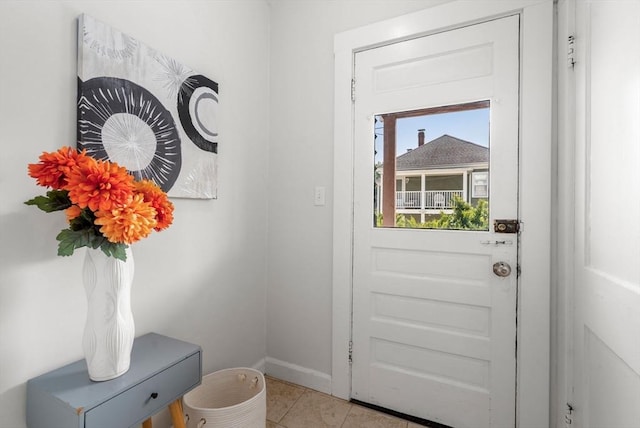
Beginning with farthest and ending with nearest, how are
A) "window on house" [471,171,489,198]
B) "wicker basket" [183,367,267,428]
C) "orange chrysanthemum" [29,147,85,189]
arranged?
"window on house" [471,171,489,198] < "wicker basket" [183,367,267,428] < "orange chrysanthemum" [29,147,85,189]

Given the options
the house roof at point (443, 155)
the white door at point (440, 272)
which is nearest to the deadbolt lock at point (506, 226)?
the white door at point (440, 272)

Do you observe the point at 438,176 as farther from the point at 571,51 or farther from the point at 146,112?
the point at 146,112

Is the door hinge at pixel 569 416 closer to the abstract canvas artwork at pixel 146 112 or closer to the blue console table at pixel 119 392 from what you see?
the blue console table at pixel 119 392

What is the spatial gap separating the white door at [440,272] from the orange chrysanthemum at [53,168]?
128 centimetres

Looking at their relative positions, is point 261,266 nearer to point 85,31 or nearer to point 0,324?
point 0,324

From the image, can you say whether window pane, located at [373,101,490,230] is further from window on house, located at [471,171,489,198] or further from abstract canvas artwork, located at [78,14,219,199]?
abstract canvas artwork, located at [78,14,219,199]

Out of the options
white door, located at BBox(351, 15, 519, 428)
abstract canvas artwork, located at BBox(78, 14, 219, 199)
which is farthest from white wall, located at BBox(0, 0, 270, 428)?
white door, located at BBox(351, 15, 519, 428)

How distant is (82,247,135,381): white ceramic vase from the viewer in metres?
0.94

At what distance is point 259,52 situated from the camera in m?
1.96

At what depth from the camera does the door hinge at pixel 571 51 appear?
4.08 ft

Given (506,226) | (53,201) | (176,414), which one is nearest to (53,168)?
(53,201)

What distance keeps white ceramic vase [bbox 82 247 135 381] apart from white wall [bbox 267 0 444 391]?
1.08 metres

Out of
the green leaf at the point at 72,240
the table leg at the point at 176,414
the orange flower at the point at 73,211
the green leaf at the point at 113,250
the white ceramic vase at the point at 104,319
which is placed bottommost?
the table leg at the point at 176,414

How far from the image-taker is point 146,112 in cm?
126
